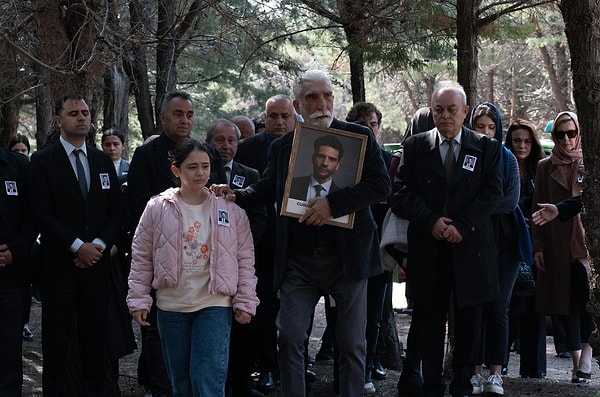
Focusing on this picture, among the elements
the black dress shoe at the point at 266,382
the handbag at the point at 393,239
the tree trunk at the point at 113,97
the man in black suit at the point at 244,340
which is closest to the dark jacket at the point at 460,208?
the handbag at the point at 393,239

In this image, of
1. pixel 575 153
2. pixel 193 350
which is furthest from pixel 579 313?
pixel 193 350

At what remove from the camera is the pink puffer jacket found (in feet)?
18.7

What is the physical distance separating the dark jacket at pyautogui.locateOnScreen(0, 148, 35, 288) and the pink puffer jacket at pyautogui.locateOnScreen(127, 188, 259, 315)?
1387 millimetres

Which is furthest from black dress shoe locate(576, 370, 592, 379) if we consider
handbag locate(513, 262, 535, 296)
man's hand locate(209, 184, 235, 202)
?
man's hand locate(209, 184, 235, 202)

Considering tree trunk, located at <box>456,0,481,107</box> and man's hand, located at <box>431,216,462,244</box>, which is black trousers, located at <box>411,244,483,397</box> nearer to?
man's hand, located at <box>431,216,462,244</box>

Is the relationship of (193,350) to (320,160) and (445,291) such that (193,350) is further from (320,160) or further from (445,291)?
(445,291)

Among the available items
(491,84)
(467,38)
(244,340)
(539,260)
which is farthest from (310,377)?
(491,84)

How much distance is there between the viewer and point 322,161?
607 centimetres

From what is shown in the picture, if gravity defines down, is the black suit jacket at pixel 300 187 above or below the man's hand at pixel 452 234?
above

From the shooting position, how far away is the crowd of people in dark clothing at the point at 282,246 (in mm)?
5809

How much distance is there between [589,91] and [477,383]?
3184mm

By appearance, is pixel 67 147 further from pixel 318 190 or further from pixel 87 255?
pixel 318 190

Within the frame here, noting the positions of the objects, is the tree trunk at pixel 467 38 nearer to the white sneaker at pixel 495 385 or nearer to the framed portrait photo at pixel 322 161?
the white sneaker at pixel 495 385

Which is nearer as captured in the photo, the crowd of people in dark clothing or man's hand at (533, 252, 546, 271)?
the crowd of people in dark clothing
